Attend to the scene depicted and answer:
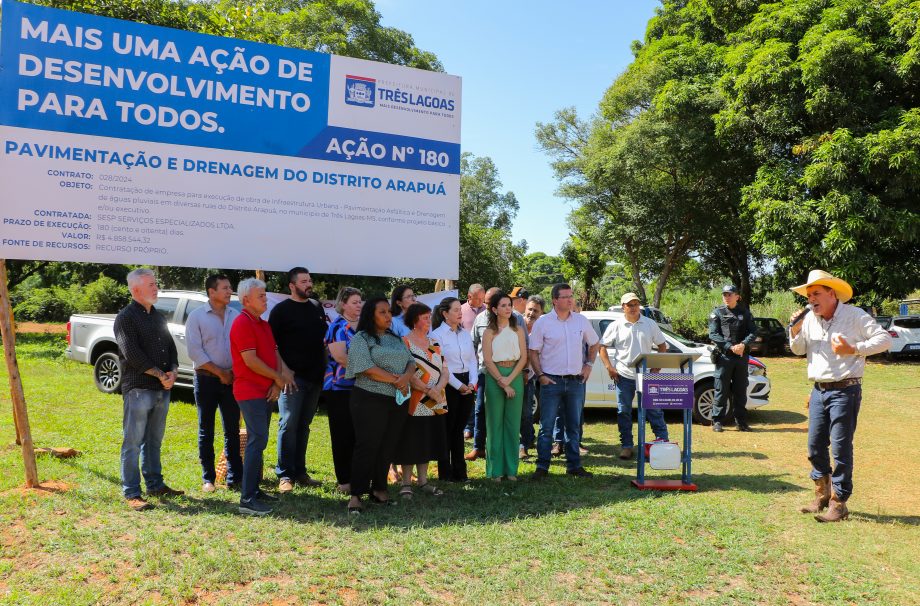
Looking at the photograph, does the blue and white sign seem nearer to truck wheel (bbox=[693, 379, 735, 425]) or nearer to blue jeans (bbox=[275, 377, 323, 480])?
blue jeans (bbox=[275, 377, 323, 480])

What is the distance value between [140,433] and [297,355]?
1.35 meters

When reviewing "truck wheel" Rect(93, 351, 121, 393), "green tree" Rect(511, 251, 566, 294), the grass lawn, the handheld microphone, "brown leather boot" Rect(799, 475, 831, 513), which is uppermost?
"green tree" Rect(511, 251, 566, 294)

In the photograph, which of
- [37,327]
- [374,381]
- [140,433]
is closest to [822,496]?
[374,381]

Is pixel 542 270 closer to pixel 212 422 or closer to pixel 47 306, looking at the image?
pixel 47 306

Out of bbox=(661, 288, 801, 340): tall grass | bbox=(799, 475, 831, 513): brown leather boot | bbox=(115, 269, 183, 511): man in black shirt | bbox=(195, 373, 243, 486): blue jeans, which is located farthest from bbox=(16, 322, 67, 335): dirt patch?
bbox=(799, 475, 831, 513): brown leather boot

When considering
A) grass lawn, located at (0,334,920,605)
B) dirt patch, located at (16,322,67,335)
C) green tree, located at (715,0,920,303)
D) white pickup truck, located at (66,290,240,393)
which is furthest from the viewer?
dirt patch, located at (16,322,67,335)

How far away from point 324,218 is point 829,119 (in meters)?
16.9

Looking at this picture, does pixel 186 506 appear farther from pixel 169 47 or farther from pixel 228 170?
pixel 169 47

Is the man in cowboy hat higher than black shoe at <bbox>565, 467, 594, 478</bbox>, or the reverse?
the man in cowboy hat

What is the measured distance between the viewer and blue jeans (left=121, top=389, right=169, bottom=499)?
16.8ft

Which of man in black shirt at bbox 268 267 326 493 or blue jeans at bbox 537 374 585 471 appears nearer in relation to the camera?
man in black shirt at bbox 268 267 326 493

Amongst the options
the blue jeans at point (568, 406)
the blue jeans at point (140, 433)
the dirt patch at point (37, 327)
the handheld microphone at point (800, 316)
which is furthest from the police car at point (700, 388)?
the dirt patch at point (37, 327)

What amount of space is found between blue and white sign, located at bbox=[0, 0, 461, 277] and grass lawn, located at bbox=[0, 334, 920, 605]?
2200 millimetres

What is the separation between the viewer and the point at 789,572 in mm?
4090
